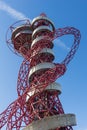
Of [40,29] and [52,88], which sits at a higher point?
[40,29]

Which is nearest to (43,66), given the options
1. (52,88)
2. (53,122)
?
(52,88)

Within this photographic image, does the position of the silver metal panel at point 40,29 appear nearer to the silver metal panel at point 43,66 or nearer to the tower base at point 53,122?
the silver metal panel at point 43,66

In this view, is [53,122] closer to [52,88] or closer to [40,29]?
[52,88]

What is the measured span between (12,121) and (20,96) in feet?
14.8

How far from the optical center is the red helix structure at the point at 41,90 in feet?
134

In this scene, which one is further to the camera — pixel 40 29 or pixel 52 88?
pixel 40 29

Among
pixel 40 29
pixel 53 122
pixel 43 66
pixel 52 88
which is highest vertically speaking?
pixel 40 29

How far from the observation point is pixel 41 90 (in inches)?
1790

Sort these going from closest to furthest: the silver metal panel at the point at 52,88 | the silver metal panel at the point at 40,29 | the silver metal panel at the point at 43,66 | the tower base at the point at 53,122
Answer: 1. the tower base at the point at 53,122
2. the silver metal panel at the point at 52,88
3. the silver metal panel at the point at 43,66
4. the silver metal panel at the point at 40,29

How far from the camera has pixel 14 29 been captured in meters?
59.8

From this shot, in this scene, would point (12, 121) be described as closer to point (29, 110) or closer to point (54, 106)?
point (29, 110)

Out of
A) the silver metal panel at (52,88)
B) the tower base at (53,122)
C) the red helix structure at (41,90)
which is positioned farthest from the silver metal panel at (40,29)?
the tower base at (53,122)

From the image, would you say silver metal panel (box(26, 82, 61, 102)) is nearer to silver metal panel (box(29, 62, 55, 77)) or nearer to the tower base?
silver metal panel (box(29, 62, 55, 77))

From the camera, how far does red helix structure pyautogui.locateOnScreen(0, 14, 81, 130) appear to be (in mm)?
40812
